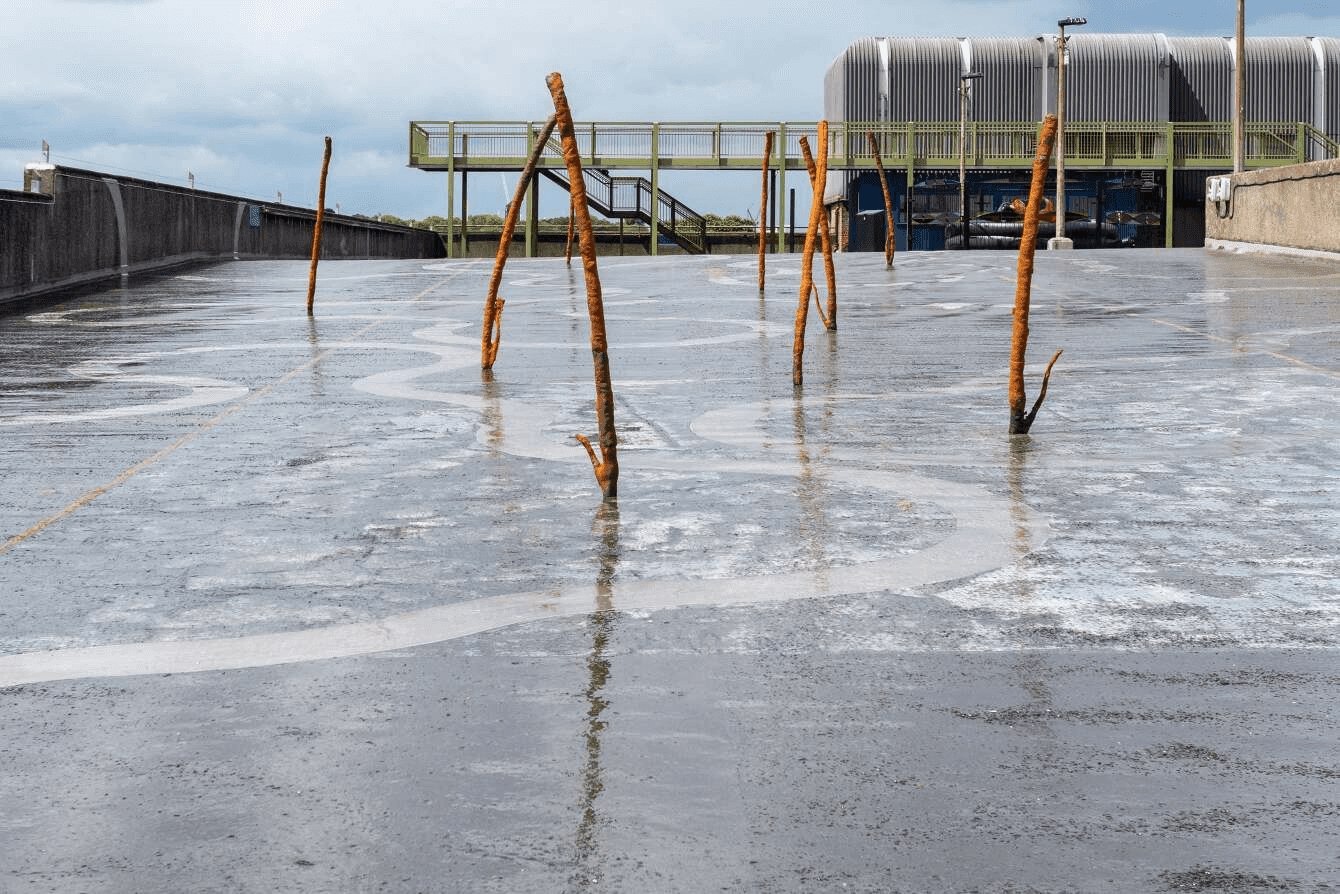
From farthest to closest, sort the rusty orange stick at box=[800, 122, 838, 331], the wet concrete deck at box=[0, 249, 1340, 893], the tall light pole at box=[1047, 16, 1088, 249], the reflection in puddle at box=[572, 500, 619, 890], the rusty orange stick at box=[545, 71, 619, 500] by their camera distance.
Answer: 1. the tall light pole at box=[1047, 16, 1088, 249]
2. the rusty orange stick at box=[800, 122, 838, 331]
3. the rusty orange stick at box=[545, 71, 619, 500]
4. the wet concrete deck at box=[0, 249, 1340, 893]
5. the reflection in puddle at box=[572, 500, 619, 890]

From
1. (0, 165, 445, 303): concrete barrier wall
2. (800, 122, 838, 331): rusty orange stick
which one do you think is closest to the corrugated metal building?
(0, 165, 445, 303): concrete barrier wall

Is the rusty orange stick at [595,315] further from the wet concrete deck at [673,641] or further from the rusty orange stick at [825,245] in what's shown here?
the rusty orange stick at [825,245]

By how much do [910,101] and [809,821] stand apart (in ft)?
217

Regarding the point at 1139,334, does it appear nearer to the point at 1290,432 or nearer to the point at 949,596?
the point at 1290,432

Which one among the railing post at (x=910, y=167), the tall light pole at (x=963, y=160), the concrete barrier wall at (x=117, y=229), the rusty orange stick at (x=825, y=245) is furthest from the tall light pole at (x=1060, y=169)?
the rusty orange stick at (x=825, y=245)

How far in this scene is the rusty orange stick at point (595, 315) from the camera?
28.6 feet

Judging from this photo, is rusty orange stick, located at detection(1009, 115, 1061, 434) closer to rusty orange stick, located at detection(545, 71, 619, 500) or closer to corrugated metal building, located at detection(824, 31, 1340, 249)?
rusty orange stick, located at detection(545, 71, 619, 500)

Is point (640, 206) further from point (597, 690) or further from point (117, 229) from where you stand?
point (597, 690)

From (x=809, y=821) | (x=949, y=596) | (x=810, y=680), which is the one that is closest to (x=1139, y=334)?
(x=949, y=596)

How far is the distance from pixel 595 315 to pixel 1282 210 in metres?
25.4

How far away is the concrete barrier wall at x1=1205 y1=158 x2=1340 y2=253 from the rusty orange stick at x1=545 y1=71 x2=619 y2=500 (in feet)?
71.8

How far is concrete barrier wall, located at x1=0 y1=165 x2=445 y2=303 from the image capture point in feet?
82.5

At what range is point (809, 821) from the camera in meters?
4.03

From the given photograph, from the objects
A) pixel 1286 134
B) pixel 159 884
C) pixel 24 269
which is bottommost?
pixel 159 884
